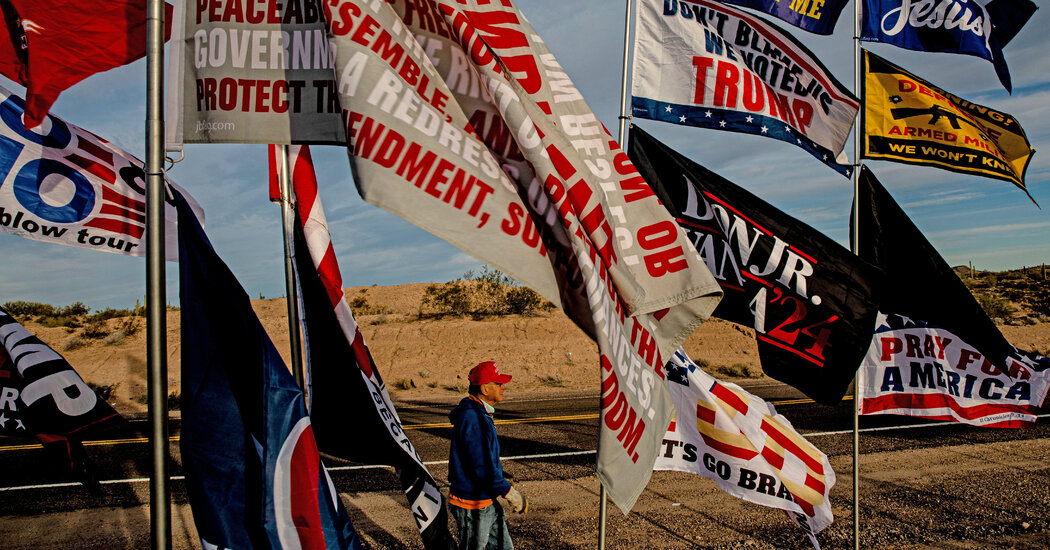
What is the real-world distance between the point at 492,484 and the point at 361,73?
A: 2.79 m

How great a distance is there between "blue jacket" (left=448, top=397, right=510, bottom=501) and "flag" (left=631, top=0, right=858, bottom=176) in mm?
2396

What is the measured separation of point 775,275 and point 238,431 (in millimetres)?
3616

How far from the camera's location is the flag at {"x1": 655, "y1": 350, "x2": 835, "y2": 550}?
503 cm

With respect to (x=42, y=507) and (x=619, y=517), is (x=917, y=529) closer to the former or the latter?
(x=619, y=517)

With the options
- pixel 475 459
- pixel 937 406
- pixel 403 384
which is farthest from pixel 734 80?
pixel 403 384

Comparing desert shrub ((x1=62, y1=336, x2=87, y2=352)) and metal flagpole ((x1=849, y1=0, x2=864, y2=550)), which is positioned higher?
metal flagpole ((x1=849, y1=0, x2=864, y2=550))

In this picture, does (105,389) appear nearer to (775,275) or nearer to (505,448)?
(505,448)

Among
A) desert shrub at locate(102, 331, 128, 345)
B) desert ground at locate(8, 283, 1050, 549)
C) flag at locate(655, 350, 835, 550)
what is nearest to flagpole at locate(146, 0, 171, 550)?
flag at locate(655, 350, 835, 550)

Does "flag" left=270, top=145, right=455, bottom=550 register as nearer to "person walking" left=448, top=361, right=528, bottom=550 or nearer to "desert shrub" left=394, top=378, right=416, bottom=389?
"person walking" left=448, top=361, right=528, bottom=550

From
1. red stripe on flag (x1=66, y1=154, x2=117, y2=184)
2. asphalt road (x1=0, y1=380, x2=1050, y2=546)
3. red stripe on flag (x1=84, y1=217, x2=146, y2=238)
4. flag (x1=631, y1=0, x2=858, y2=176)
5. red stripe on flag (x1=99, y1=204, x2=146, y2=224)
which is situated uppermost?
flag (x1=631, y1=0, x2=858, y2=176)

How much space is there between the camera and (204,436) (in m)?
2.85

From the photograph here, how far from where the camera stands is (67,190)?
13.6 feet

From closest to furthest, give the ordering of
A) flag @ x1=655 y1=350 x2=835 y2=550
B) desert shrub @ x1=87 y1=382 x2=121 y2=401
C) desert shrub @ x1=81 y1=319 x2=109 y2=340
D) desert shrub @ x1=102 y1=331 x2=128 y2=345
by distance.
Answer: flag @ x1=655 y1=350 x2=835 y2=550 < desert shrub @ x1=87 y1=382 x2=121 y2=401 < desert shrub @ x1=102 y1=331 x2=128 y2=345 < desert shrub @ x1=81 y1=319 x2=109 y2=340

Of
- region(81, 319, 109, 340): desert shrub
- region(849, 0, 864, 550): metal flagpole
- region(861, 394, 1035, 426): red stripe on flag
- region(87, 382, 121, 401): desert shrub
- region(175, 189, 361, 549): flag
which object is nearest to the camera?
region(175, 189, 361, 549): flag
